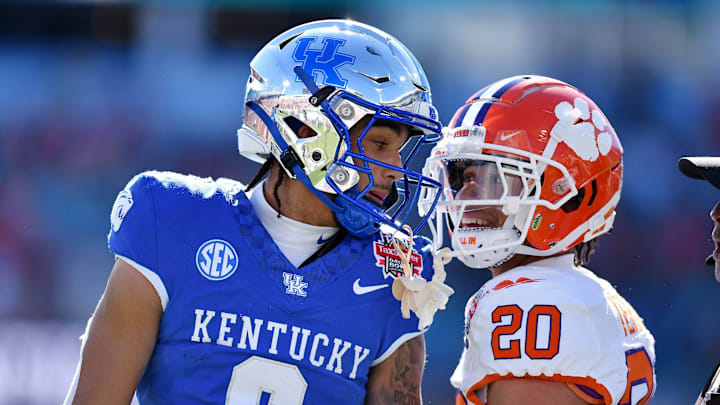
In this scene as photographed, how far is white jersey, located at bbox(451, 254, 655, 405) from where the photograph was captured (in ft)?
6.59

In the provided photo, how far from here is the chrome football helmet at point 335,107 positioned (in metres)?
2.29

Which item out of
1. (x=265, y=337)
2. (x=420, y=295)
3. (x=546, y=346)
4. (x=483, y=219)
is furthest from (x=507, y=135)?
(x=265, y=337)

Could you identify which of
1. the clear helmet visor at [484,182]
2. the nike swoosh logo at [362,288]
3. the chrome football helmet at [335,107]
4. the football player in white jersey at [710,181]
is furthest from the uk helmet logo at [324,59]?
the football player in white jersey at [710,181]

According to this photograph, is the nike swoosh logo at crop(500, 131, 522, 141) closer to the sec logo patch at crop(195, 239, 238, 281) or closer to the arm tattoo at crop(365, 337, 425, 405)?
the arm tattoo at crop(365, 337, 425, 405)

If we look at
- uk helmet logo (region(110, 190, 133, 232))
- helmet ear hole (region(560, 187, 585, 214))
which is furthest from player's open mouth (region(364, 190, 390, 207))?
uk helmet logo (region(110, 190, 133, 232))

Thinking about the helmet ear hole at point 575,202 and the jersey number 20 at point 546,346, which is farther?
the helmet ear hole at point 575,202

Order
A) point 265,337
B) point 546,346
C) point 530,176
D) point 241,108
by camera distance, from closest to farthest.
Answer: point 546,346, point 265,337, point 530,176, point 241,108

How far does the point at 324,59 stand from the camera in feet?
7.73

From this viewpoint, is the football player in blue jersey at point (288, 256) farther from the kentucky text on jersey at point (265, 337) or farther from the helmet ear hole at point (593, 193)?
the helmet ear hole at point (593, 193)

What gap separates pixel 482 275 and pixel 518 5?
2.13 meters

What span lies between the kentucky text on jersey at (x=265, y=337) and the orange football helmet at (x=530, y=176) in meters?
0.42

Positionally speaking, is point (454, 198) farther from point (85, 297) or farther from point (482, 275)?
point (85, 297)

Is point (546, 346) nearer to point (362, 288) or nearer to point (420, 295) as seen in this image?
point (420, 295)

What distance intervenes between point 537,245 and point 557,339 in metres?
0.34
